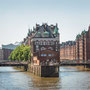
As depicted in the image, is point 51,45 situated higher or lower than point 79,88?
higher

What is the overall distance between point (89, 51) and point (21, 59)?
44.8 m

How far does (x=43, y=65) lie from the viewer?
95625 mm

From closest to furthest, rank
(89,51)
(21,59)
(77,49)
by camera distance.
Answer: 1. (21,59)
2. (89,51)
3. (77,49)

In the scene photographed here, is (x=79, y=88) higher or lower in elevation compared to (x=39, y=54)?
lower

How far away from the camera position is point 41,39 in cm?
13225

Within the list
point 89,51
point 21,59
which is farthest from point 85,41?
point 21,59

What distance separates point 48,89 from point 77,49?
133568mm

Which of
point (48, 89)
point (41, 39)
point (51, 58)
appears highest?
point (41, 39)

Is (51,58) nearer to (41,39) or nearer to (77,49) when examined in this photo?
(41,39)

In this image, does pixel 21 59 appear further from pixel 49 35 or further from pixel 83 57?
pixel 83 57

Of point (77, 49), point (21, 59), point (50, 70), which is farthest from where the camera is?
point (77, 49)

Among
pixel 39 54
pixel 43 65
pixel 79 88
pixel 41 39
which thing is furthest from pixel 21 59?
pixel 79 88

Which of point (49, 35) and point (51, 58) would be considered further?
point (49, 35)

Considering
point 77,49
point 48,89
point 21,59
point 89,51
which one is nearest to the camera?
point 48,89
